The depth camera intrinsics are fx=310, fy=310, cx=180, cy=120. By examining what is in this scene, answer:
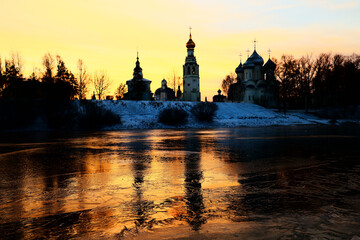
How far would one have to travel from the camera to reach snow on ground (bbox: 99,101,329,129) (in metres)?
46.2

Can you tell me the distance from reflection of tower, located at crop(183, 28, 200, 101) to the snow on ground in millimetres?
19287

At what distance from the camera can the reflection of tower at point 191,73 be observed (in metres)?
81.9

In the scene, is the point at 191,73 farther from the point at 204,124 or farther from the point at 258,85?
the point at 204,124

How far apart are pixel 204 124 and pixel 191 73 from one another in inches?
1455

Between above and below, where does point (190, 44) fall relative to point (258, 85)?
above

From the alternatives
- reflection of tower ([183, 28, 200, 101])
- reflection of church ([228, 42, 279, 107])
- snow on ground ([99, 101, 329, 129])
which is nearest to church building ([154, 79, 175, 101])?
reflection of tower ([183, 28, 200, 101])

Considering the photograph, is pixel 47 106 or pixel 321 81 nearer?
pixel 47 106

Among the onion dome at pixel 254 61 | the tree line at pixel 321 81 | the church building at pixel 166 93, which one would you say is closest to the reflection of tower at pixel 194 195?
the tree line at pixel 321 81

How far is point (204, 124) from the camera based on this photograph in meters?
47.4

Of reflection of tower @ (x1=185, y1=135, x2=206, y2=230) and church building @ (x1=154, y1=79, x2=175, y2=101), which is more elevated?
church building @ (x1=154, y1=79, x2=175, y2=101)

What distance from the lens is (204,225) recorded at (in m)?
4.96

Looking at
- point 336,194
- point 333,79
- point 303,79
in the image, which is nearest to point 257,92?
point 303,79

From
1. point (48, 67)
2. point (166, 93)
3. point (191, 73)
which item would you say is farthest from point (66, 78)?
point (166, 93)

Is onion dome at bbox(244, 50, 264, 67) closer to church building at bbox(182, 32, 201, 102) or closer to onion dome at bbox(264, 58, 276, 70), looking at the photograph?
onion dome at bbox(264, 58, 276, 70)
